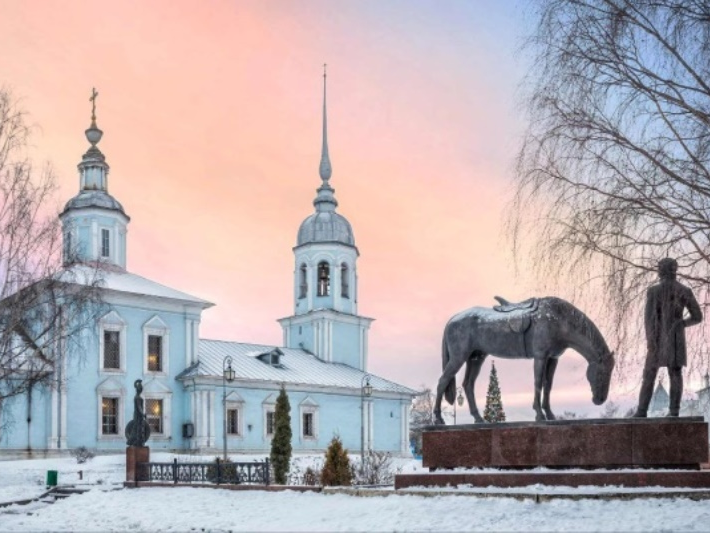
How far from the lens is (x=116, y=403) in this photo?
38969 mm

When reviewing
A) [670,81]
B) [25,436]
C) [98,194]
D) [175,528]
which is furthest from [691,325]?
[98,194]

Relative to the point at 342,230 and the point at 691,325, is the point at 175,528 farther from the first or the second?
the point at 342,230

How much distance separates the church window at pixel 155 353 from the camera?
4084cm

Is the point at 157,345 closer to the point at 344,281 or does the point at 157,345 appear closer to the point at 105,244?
the point at 105,244

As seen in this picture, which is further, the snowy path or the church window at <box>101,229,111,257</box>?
the church window at <box>101,229,111,257</box>

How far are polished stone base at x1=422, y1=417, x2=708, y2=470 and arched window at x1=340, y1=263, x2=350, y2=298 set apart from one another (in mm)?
37140

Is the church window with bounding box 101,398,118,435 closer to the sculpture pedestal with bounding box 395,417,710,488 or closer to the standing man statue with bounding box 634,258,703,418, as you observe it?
the sculpture pedestal with bounding box 395,417,710,488

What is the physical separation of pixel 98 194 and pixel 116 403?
35.7 ft

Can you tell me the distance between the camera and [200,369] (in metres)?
41.7

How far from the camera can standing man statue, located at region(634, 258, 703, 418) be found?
1088 centimetres

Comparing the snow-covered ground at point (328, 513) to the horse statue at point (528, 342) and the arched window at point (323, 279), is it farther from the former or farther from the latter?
the arched window at point (323, 279)

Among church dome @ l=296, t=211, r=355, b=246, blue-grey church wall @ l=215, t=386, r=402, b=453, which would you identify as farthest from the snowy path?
church dome @ l=296, t=211, r=355, b=246

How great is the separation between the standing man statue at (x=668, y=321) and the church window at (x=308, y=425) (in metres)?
34.9

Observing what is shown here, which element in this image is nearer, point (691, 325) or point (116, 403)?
point (691, 325)
